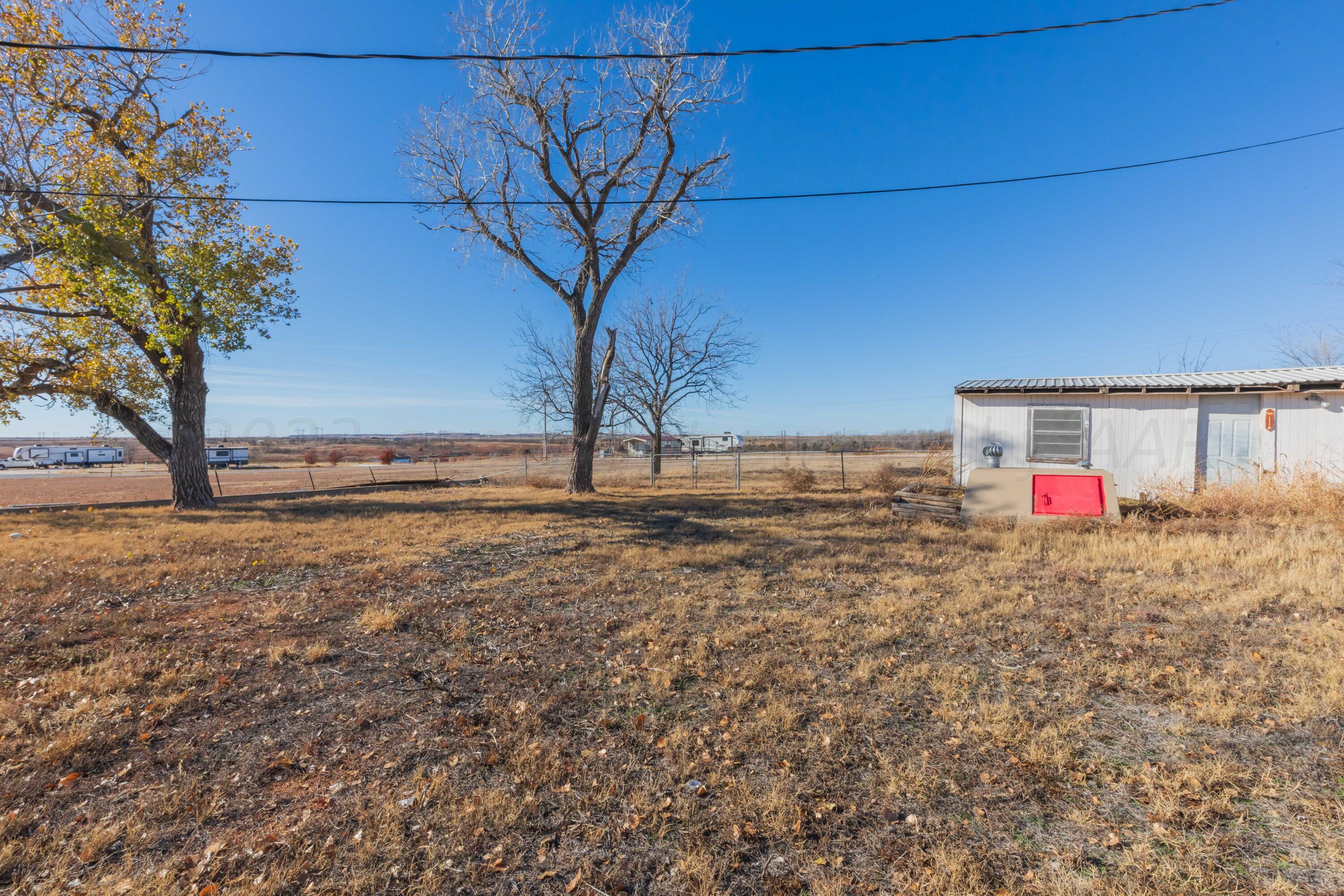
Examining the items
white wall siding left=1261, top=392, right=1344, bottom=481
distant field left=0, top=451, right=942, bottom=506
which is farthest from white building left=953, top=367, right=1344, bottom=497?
distant field left=0, top=451, right=942, bottom=506

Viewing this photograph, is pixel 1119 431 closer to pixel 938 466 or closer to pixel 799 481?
pixel 938 466

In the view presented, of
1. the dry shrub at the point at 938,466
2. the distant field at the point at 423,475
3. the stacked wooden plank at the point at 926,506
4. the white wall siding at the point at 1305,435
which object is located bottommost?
the distant field at the point at 423,475

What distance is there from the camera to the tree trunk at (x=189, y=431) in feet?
44.4

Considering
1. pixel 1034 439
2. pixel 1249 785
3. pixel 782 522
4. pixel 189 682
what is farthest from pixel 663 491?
pixel 1249 785

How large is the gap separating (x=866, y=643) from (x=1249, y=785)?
254cm

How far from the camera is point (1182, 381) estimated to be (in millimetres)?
13297

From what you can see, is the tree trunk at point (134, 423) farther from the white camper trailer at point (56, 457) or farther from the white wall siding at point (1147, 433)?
the white camper trailer at point (56, 457)

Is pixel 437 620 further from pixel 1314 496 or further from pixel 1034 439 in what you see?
pixel 1314 496

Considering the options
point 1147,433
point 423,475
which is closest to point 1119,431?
point 1147,433

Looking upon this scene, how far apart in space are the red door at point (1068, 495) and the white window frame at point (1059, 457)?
2.98 m

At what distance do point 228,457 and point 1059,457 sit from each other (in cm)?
6968

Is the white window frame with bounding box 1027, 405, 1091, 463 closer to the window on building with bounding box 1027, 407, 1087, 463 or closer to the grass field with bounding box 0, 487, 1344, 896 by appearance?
the window on building with bounding box 1027, 407, 1087, 463

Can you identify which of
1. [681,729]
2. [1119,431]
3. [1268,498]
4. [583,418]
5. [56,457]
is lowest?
[681,729]

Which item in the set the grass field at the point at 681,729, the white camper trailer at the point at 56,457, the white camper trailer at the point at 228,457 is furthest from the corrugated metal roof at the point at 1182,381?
the white camper trailer at the point at 56,457
